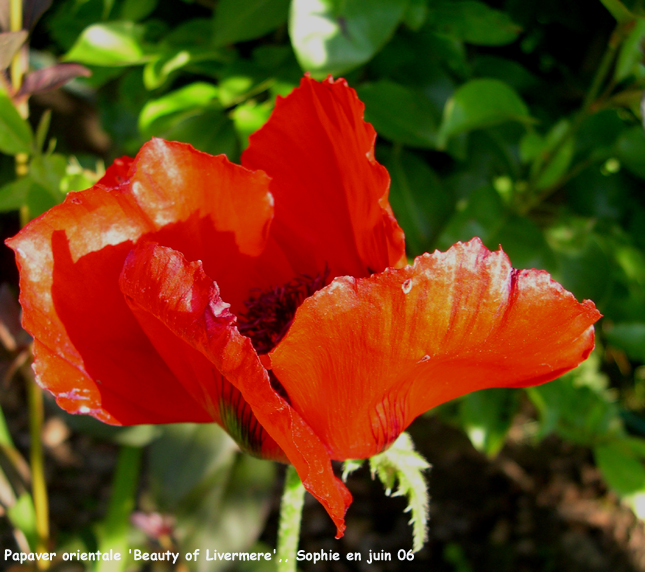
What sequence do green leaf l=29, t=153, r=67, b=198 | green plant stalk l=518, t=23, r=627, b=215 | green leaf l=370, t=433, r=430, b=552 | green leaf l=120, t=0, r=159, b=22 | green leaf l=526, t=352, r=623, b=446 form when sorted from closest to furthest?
green leaf l=370, t=433, r=430, b=552, green leaf l=29, t=153, r=67, b=198, green plant stalk l=518, t=23, r=627, b=215, green leaf l=120, t=0, r=159, b=22, green leaf l=526, t=352, r=623, b=446

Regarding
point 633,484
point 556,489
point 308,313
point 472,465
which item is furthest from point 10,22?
point 556,489

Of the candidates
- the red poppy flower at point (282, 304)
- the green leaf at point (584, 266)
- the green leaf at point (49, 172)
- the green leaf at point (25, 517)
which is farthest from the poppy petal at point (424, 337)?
the green leaf at point (25, 517)

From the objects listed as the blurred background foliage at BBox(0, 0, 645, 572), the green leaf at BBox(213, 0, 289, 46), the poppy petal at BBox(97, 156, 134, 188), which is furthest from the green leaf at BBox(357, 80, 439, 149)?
the poppy petal at BBox(97, 156, 134, 188)

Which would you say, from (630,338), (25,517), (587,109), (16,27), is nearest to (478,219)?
(587,109)

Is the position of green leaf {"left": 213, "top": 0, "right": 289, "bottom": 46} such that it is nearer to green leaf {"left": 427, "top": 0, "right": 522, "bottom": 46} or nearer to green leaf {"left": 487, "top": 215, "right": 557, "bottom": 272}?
green leaf {"left": 427, "top": 0, "right": 522, "bottom": 46}

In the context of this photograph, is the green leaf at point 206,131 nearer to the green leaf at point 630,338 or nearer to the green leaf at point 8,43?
the green leaf at point 8,43

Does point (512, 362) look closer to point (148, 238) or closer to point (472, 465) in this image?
point (148, 238)
